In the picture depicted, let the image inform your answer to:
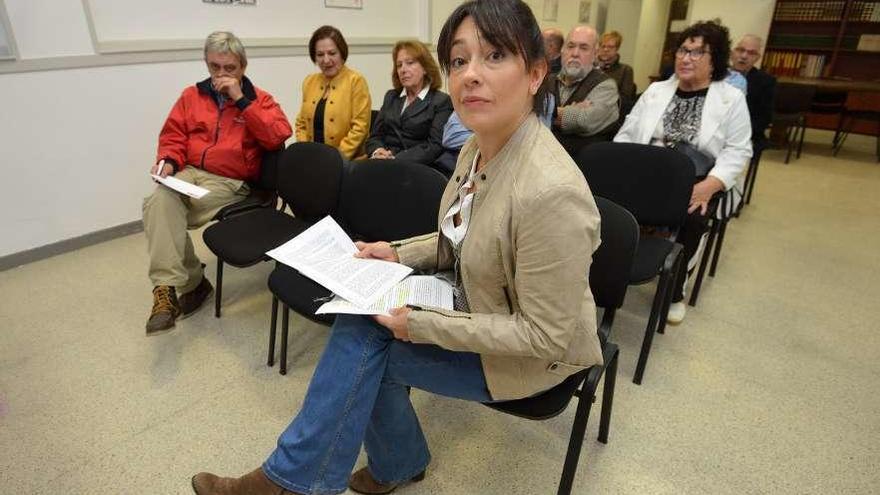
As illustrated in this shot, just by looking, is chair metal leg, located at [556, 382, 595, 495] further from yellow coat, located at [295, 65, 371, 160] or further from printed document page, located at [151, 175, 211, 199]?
yellow coat, located at [295, 65, 371, 160]

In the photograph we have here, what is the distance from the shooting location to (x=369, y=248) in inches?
56.7

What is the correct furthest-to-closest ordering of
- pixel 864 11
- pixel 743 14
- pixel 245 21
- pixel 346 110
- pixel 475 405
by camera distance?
1. pixel 743 14
2. pixel 864 11
3. pixel 245 21
4. pixel 346 110
5. pixel 475 405

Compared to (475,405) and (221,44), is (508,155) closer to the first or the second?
(475,405)

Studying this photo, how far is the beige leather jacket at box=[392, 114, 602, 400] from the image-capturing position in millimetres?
922

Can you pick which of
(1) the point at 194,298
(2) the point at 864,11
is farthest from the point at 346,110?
(2) the point at 864,11

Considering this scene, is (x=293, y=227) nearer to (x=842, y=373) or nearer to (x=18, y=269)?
(x=18, y=269)

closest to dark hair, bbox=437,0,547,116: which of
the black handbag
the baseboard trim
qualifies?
the black handbag

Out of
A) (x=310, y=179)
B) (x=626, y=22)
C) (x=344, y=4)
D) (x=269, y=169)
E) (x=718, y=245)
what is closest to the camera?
(x=310, y=179)

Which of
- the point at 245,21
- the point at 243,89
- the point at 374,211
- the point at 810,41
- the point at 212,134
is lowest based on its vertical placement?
the point at 374,211

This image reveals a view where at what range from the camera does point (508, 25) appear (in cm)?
95

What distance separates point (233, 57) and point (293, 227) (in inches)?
37.3

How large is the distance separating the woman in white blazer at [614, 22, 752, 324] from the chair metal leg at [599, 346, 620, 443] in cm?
95

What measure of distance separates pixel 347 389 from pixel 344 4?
3.88m

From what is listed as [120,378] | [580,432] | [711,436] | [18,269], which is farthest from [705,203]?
[18,269]
